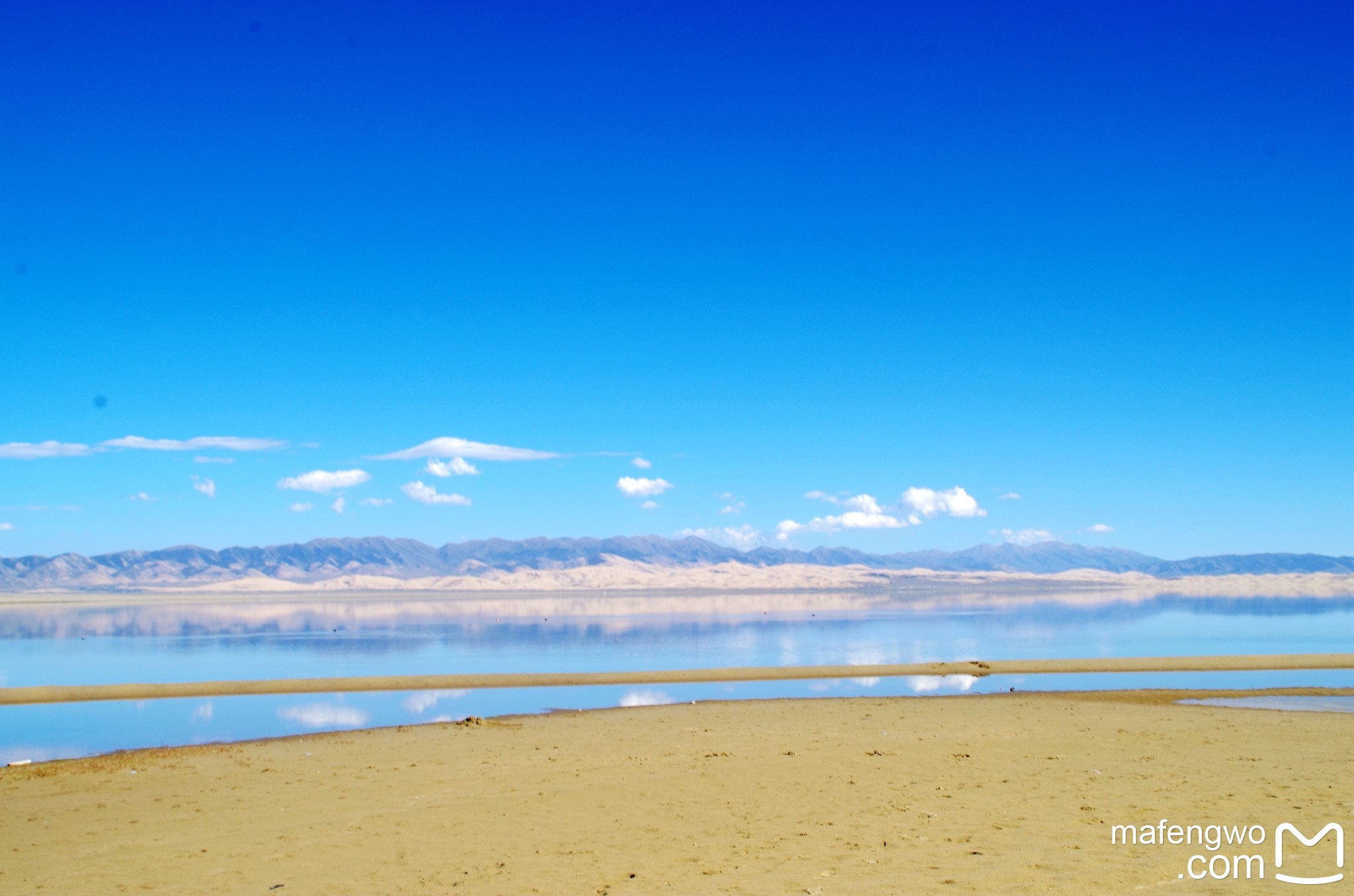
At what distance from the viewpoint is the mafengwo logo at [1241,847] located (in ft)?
28.2

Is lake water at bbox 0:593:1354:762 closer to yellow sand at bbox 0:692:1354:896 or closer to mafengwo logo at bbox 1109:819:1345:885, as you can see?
yellow sand at bbox 0:692:1354:896

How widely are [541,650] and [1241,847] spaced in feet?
107

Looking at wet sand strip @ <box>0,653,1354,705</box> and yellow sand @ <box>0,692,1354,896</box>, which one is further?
wet sand strip @ <box>0,653,1354,705</box>

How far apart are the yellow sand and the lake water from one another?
549 centimetres

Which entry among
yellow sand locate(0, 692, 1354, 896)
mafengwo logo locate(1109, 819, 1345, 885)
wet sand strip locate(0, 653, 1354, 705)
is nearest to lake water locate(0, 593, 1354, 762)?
wet sand strip locate(0, 653, 1354, 705)

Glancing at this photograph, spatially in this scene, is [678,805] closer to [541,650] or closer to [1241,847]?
[1241,847]

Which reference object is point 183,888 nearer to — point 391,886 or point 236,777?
point 391,886

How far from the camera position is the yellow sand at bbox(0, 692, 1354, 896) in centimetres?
926

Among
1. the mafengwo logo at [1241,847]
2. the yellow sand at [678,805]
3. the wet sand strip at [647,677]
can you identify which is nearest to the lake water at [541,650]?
the wet sand strip at [647,677]

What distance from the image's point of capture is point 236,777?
1487 cm

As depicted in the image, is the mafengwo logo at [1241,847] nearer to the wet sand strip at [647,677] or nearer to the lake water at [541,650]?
the lake water at [541,650]

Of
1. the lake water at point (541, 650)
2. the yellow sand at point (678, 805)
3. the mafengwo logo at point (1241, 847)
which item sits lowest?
the lake water at point (541, 650)

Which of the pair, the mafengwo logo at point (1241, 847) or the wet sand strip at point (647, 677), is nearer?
the mafengwo logo at point (1241, 847)

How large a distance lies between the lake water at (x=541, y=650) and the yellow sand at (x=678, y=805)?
5488 mm
